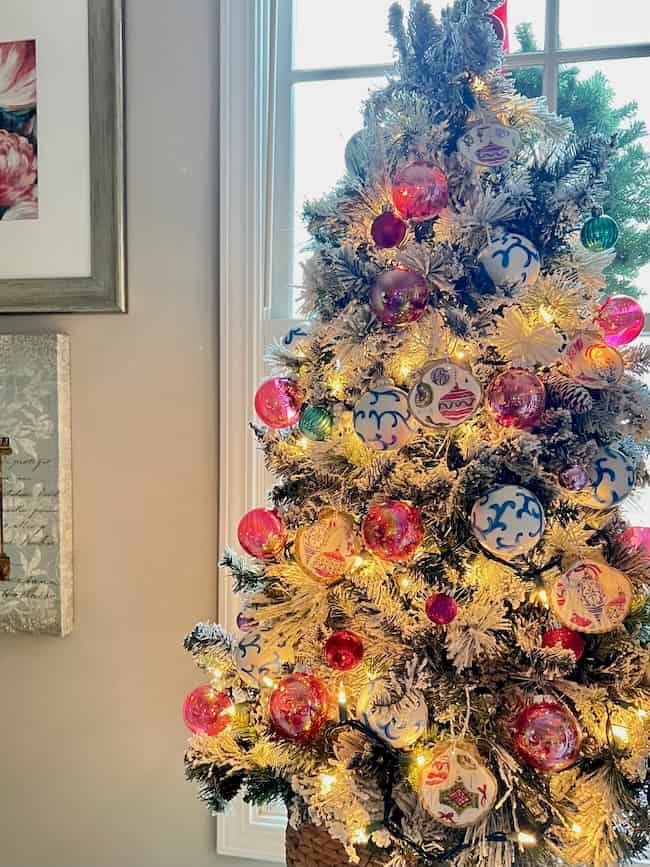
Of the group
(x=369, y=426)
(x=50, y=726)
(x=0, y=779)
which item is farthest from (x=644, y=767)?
(x=0, y=779)

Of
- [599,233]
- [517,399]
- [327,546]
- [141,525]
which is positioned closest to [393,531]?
[327,546]

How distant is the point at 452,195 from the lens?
856 millimetres

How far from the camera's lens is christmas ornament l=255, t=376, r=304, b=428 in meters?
0.95

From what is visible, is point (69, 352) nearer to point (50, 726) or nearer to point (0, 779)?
point (50, 726)

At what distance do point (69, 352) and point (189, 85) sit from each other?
22.6 inches

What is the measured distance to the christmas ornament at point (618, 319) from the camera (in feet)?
2.88

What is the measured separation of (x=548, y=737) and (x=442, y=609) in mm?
183

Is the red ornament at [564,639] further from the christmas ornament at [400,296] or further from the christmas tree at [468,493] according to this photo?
the christmas ornament at [400,296]

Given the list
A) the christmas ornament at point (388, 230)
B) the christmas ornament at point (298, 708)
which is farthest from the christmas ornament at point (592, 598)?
the christmas ornament at point (388, 230)

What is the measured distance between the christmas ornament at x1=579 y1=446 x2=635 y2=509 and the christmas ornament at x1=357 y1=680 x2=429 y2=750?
0.33 meters

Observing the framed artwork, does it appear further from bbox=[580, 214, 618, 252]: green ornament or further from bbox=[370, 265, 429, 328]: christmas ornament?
bbox=[580, 214, 618, 252]: green ornament

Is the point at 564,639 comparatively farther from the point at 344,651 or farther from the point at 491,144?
the point at 491,144

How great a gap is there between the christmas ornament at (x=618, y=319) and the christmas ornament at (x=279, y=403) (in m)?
0.42

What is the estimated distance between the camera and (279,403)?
3.13ft
